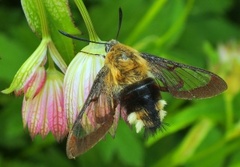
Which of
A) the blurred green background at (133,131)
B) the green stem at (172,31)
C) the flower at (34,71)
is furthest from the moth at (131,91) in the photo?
the green stem at (172,31)

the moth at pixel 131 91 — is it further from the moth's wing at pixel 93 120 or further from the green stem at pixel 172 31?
the green stem at pixel 172 31

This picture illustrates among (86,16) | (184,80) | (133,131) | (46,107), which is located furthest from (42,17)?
(133,131)

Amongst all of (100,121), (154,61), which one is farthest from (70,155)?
(154,61)

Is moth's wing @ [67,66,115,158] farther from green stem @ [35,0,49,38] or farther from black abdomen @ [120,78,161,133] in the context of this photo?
green stem @ [35,0,49,38]

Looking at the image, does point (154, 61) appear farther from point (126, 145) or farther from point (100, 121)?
point (126, 145)

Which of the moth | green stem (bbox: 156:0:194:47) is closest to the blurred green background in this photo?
green stem (bbox: 156:0:194:47)

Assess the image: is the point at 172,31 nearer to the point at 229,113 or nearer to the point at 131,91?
the point at 229,113
